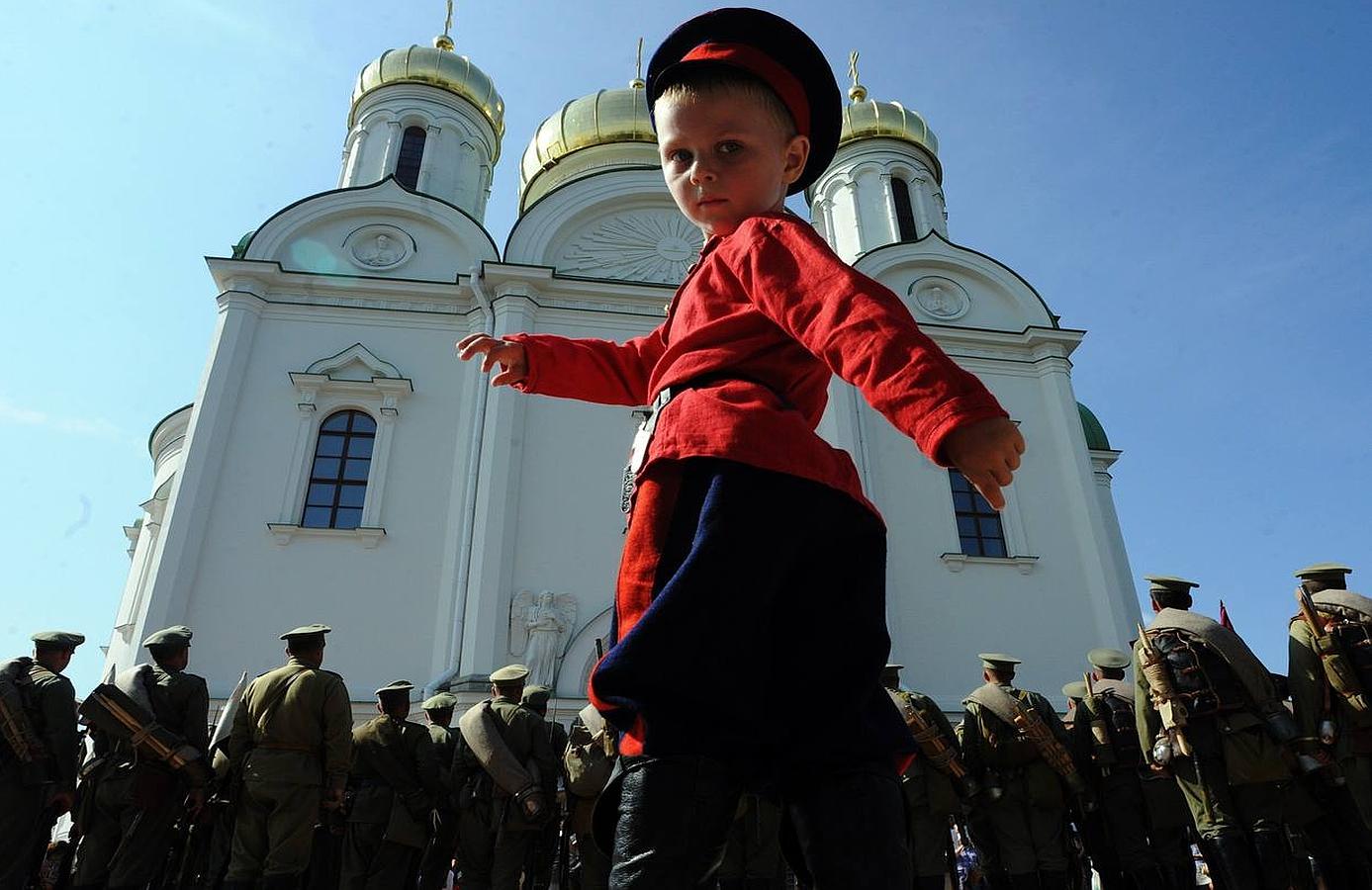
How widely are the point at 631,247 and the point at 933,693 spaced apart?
8.34 metres

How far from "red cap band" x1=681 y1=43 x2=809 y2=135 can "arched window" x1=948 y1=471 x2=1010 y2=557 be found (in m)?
11.5

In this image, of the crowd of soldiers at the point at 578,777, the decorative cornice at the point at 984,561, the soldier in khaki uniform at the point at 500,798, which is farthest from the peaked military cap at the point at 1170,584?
the decorative cornice at the point at 984,561

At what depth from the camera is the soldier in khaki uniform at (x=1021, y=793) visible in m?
5.91

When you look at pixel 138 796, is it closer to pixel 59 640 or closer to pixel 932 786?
pixel 59 640

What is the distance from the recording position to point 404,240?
14367mm

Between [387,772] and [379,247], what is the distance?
33.2 feet

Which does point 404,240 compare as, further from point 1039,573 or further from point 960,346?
point 1039,573

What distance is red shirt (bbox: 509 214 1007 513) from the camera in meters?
1.38

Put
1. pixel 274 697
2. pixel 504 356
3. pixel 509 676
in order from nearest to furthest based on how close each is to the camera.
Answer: pixel 504 356 → pixel 274 697 → pixel 509 676

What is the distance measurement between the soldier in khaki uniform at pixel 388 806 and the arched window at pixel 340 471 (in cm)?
573

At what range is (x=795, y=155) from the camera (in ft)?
6.71

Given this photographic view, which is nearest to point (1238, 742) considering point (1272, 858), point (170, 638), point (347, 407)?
point (1272, 858)

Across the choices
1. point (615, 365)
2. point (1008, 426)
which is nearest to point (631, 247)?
point (615, 365)

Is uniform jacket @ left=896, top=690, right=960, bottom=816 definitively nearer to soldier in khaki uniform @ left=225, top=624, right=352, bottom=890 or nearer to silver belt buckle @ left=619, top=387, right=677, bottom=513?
soldier in khaki uniform @ left=225, top=624, right=352, bottom=890
